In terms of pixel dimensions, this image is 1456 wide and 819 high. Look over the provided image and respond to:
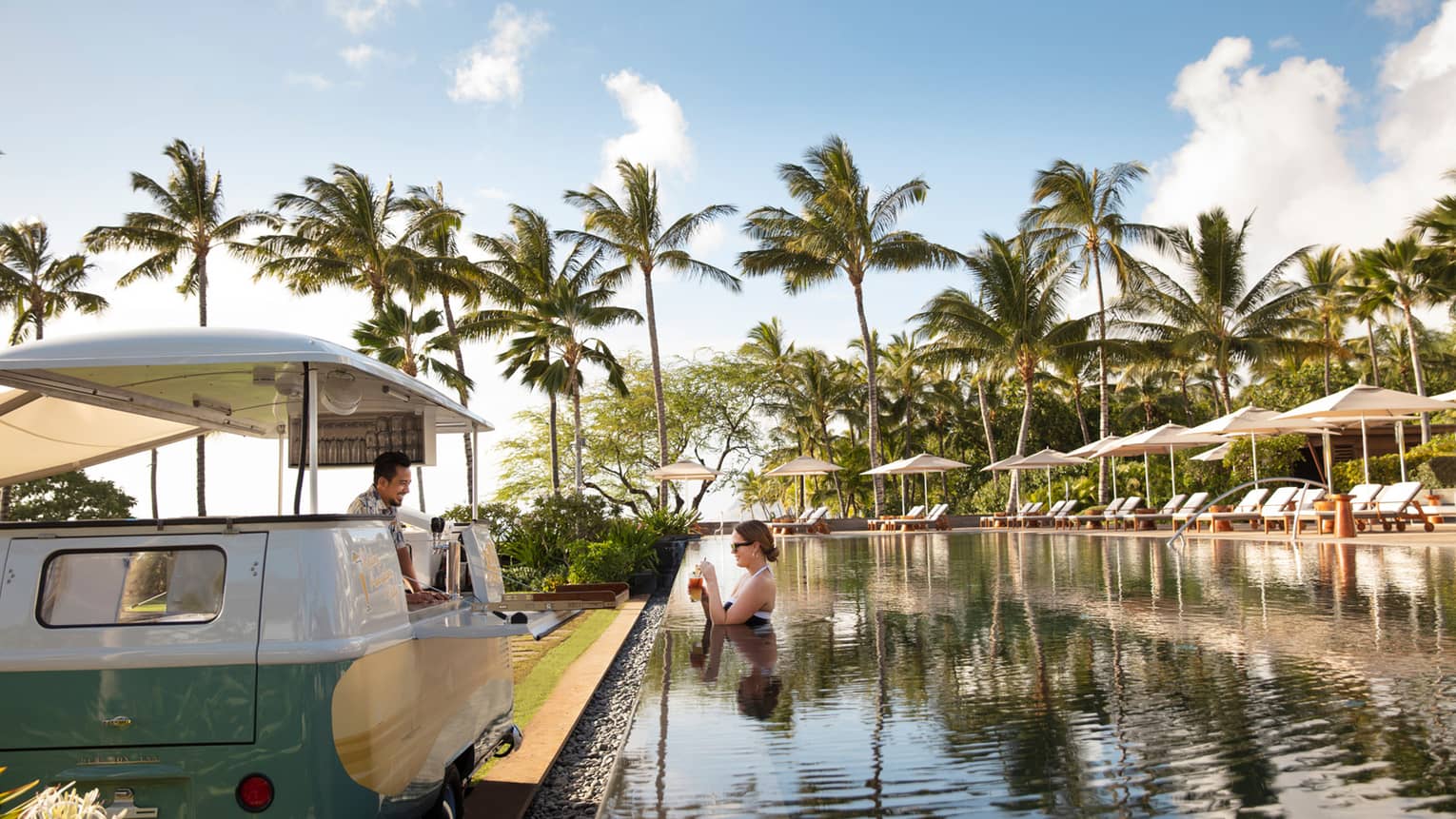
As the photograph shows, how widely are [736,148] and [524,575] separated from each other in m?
7.98

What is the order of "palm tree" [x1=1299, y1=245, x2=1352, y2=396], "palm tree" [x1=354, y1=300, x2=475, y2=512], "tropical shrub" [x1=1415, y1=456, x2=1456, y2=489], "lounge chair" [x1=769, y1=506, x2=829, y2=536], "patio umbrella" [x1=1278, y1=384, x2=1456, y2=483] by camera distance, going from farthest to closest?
"palm tree" [x1=1299, y1=245, x2=1352, y2=396]
"lounge chair" [x1=769, y1=506, x2=829, y2=536]
"palm tree" [x1=354, y1=300, x2=475, y2=512]
"tropical shrub" [x1=1415, y1=456, x2=1456, y2=489]
"patio umbrella" [x1=1278, y1=384, x2=1456, y2=483]

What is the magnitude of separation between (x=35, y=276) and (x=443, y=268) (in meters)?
14.0

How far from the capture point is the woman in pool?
774cm

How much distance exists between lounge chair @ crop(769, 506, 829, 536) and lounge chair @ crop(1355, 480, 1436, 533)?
17.9m

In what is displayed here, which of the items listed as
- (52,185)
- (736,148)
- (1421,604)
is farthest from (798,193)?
(1421,604)

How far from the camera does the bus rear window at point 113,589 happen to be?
292 centimetres

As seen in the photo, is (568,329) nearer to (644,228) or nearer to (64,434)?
(644,228)

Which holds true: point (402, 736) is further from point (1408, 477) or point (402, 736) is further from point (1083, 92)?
point (1408, 477)

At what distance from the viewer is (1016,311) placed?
3544cm

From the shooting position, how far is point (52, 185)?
1259cm

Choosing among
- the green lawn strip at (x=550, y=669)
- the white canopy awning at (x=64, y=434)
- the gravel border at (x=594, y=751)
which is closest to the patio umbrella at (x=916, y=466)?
the green lawn strip at (x=550, y=669)

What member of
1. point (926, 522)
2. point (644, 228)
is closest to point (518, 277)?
point (644, 228)

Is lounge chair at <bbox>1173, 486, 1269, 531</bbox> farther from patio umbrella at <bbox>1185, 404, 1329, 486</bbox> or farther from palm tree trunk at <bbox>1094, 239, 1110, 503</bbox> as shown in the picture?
palm tree trunk at <bbox>1094, 239, 1110, 503</bbox>

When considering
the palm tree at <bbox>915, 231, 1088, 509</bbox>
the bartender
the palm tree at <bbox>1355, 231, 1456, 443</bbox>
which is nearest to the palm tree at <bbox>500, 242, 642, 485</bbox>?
the palm tree at <bbox>915, 231, 1088, 509</bbox>
